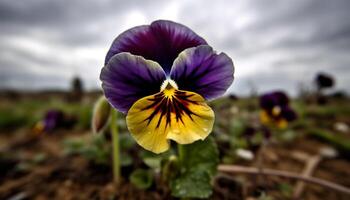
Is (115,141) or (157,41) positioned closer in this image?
(157,41)

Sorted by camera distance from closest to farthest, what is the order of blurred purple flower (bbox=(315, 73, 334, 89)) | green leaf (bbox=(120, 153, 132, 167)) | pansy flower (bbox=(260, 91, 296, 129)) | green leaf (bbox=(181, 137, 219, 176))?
green leaf (bbox=(181, 137, 219, 176)) → green leaf (bbox=(120, 153, 132, 167)) → pansy flower (bbox=(260, 91, 296, 129)) → blurred purple flower (bbox=(315, 73, 334, 89))

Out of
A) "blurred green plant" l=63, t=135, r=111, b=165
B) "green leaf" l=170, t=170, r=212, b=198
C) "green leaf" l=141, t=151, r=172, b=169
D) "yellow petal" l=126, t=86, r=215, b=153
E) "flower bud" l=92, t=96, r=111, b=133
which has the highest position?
"yellow petal" l=126, t=86, r=215, b=153

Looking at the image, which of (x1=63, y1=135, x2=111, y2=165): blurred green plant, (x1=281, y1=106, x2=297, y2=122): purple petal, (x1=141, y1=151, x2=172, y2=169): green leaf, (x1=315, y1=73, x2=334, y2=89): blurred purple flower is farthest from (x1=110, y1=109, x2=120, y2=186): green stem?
(x1=315, y1=73, x2=334, y2=89): blurred purple flower

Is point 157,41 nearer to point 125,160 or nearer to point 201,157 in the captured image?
point 201,157

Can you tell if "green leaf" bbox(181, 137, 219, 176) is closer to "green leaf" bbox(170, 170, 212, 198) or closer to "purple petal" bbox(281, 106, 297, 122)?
"green leaf" bbox(170, 170, 212, 198)

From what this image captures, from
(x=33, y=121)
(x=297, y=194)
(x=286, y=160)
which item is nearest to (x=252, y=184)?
(x=297, y=194)

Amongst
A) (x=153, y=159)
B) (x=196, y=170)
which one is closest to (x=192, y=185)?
(x=196, y=170)
